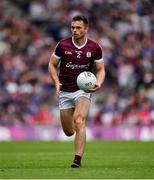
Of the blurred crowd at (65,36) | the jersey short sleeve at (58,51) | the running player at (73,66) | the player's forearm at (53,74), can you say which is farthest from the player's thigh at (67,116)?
the blurred crowd at (65,36)

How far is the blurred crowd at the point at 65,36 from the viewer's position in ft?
86.5

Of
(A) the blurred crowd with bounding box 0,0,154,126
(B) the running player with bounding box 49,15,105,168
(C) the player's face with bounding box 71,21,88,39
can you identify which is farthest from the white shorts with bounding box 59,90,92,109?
(A) the blurred crowd with bounding box 0,0,154,126

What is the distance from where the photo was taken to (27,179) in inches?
392

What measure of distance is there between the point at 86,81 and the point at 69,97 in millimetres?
658

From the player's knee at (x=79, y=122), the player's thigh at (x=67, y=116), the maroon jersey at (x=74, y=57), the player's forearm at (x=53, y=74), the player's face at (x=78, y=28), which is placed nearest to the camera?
the player's knee at (x=79, y=122)

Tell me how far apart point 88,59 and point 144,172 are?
8.35 feet

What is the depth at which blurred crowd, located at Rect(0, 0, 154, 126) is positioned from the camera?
1038 inches

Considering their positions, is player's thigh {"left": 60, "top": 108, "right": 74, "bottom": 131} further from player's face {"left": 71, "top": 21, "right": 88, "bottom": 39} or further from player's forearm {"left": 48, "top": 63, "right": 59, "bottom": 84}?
player's face {"left": 71, "top": 21, "right": 88, "bottom": 39}

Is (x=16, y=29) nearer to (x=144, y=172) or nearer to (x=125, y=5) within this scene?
(x=125, y=5)

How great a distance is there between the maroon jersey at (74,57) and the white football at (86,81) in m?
0.38

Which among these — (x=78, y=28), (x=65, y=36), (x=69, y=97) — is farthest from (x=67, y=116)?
(x=65, y=36)

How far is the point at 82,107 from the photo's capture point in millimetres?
12570

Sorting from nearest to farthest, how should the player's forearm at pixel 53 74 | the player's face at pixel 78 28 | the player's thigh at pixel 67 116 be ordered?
1. the player's face at pixel 78 28
2. the player's forearm at pixel 53 74
3. the player's thigh at pixel 67 116

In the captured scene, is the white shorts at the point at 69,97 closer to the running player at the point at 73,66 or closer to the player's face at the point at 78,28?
the running player at the point at 73,66
